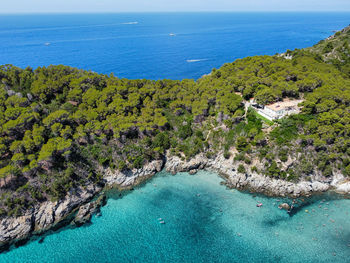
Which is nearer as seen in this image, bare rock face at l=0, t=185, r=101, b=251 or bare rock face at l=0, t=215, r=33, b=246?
bare rock face at l=0, t=215, r=33, b=246

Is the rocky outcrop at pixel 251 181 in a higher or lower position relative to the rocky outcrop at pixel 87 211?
higher

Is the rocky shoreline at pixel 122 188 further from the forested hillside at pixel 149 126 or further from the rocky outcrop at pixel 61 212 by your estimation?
the forested hillside at pixel 149 126

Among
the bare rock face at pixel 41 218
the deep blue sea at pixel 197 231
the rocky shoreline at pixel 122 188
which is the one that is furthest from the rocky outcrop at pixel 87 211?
the bare rock face at pixel 41 218

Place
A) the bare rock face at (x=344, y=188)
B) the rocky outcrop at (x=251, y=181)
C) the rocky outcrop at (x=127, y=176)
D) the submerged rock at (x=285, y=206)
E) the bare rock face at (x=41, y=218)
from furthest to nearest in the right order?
the rocky outcrop at (x=127, y=176)
the rocky outcrop at (x=251, y=181)
the bare rock face at (x=344, y=188)
the submerged rock at (x=285, y=206)
the bare rock face at (x=41, y=218)

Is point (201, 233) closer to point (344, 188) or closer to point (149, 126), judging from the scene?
point (149, 126)

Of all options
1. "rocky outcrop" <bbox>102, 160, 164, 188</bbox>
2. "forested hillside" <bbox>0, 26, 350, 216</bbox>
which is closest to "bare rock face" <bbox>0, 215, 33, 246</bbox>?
"forested hillside" <bbox>0, 26, 350, 216</bbox>

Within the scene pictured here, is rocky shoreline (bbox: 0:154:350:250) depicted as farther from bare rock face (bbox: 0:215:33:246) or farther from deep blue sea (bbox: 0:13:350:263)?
deep blue sea (bbox: 0:13:350:263)
